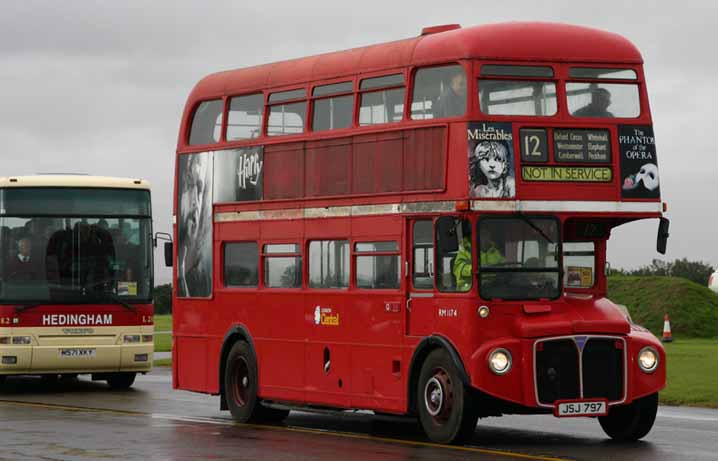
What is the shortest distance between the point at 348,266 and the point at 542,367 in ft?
10.5

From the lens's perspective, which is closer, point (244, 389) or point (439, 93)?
point (439, 93)

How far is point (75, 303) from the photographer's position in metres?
27.5

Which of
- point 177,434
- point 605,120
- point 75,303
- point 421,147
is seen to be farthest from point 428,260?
point 75,303

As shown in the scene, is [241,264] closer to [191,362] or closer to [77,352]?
[191,362]

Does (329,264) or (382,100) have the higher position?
(382,100)

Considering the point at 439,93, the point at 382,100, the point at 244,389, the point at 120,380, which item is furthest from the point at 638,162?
the point at 120,380

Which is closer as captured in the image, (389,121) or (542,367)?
(542,367)

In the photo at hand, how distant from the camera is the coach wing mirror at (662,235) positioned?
18.0 metres

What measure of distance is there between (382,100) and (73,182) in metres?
10.3

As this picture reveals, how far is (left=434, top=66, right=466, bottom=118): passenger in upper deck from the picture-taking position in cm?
1741

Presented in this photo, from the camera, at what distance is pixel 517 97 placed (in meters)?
17.5

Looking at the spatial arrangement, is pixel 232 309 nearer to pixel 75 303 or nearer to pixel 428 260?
pixel 428 260

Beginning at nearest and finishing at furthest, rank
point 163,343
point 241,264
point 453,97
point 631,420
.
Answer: point 453,97 < point 631,420 < point 241,264 < point 163,343

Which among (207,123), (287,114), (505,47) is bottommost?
(287,114)
